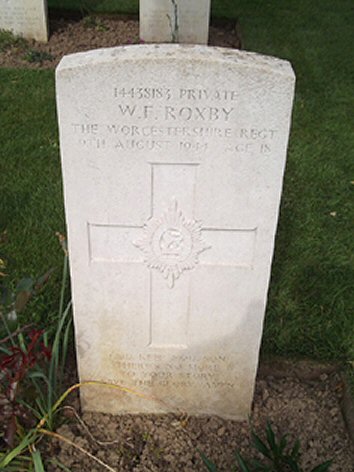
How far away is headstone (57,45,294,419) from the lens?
5.68ft

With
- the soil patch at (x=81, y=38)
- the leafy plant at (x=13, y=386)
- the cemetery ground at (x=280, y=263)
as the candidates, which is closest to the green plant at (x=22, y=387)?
the leafy plant at (x=13, y=386)

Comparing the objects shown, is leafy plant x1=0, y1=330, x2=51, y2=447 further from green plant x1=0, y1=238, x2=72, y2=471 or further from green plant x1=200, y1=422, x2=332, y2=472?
green plant x1=200, y1=422, x2=332, y2=472

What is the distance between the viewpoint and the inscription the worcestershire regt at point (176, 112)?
1760 millimetres

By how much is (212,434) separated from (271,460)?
1.03 feet

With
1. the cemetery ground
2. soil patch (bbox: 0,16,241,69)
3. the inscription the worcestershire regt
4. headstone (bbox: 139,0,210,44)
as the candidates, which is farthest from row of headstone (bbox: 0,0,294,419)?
headstone (bbox: 139,0,210,44)

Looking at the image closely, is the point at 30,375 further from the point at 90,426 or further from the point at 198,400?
the point at 198,400

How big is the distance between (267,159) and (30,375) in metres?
1.17

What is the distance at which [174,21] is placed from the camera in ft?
20.4

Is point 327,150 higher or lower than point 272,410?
higher

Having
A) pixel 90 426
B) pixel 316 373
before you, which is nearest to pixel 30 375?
pixel 90 426

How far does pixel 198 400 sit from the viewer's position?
250cm

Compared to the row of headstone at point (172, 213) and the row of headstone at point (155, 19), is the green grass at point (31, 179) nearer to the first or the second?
the row of headstone at point (172, 213)

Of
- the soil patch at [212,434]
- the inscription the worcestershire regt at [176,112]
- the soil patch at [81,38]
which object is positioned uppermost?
the inscription the worcestershire regt at [176,112]

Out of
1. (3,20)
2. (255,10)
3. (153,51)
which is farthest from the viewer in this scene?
(255,10)
